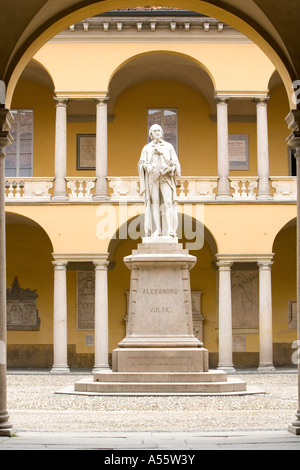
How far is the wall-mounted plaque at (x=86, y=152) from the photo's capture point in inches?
987

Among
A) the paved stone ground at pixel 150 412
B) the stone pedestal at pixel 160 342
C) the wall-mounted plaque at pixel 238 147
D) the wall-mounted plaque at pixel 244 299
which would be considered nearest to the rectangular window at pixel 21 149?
the wall-mounted plaque at pixel 238 147

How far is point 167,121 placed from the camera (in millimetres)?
25094

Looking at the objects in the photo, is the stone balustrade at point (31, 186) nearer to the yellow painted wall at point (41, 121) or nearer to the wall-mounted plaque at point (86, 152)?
the yellow painted wall at point (41, 121)

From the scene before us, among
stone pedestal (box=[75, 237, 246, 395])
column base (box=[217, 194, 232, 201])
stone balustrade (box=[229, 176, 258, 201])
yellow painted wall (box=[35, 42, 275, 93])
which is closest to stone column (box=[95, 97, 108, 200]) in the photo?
yellow painted wall (box=[35, 42, 275, 93])

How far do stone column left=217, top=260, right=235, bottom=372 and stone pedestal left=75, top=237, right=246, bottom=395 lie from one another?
301 inches

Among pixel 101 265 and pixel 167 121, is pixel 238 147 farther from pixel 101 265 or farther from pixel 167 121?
pixel 101 265

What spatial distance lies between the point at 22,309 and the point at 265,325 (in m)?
7.28

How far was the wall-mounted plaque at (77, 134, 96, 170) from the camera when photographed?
82.3ft

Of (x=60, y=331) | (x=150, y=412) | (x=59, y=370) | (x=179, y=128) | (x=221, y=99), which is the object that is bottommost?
(x=59, y=370)

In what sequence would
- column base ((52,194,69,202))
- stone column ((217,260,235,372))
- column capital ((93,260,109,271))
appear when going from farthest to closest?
column base ((52,194,69,202))
column capital ((93,260,109,271))
stone column ((217,260,235,372))

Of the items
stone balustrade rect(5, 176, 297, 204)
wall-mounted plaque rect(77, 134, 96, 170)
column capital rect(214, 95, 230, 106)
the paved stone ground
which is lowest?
the paved stone ground

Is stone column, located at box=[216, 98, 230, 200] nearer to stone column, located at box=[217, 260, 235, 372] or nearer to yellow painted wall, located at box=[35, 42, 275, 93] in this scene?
yellow painted wall, located at box=[35, 42, 275, 93]

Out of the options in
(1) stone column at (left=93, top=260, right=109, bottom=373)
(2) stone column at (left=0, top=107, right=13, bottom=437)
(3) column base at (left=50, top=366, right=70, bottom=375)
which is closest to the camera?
(2) stone column at (left=0, top=107, right=13, bottom=437)

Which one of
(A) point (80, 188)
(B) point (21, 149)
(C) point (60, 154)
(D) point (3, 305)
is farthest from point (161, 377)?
(B) point (21, 149)
